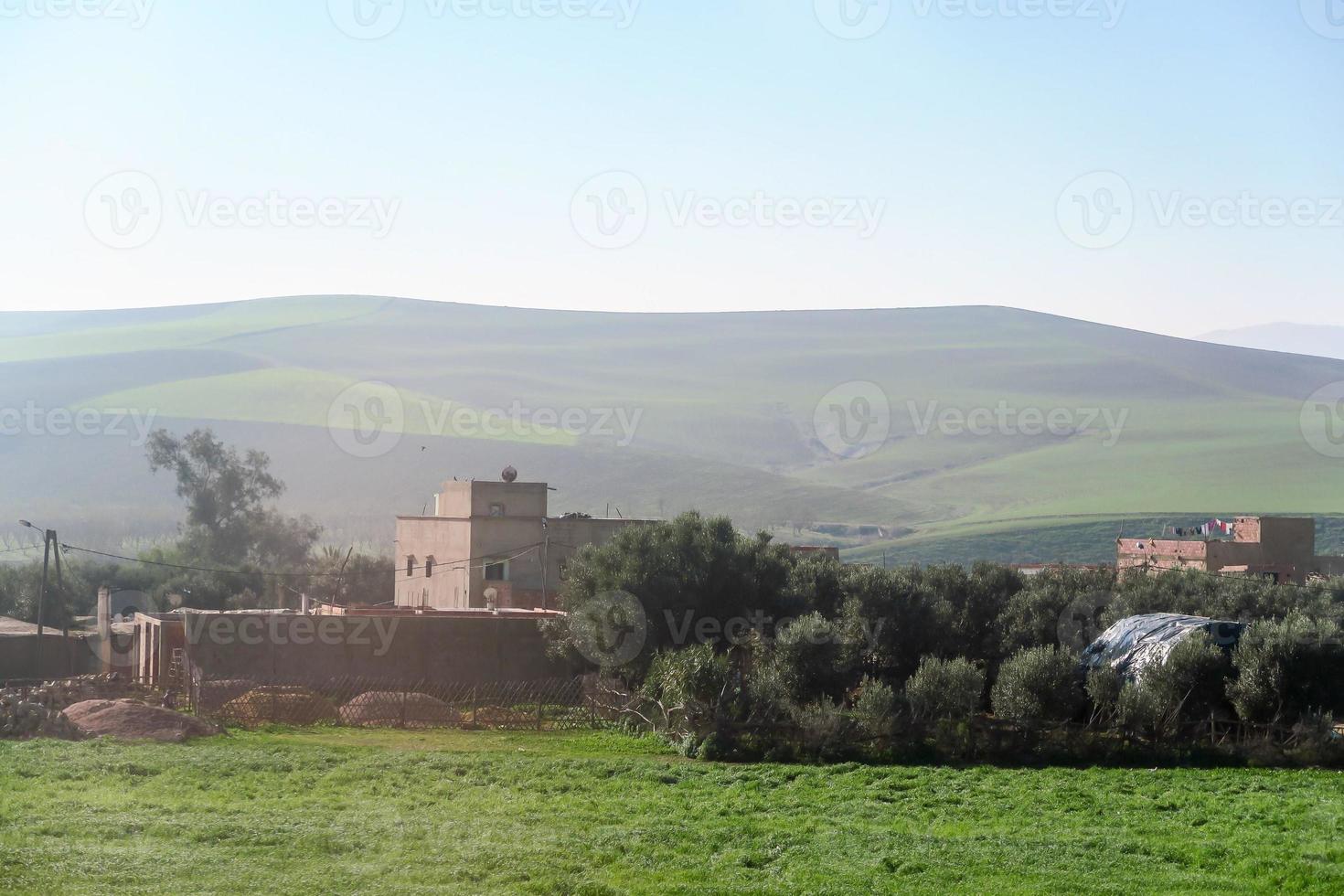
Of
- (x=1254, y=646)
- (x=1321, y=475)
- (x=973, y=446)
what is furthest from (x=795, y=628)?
(x=973, y=446)

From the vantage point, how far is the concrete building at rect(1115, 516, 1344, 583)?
6178 centimetres

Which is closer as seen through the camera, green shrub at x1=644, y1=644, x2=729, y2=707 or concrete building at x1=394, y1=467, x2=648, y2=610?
green shrub at x1=644, y1=644, x2=729, y2=707

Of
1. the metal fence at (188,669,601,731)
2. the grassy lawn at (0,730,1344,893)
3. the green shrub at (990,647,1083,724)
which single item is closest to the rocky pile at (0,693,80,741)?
the grassy lawn at (0,730,1344,893)

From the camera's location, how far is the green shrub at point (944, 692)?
25.6 meters

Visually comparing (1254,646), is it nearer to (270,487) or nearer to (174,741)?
(174,741)

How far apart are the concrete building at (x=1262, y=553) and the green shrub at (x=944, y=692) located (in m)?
37.5

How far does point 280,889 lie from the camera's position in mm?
13398

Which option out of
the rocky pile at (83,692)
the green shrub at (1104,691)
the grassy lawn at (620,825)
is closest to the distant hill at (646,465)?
the rocky pile at (83,692)

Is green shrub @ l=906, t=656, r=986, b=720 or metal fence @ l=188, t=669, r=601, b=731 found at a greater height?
green shrub @ l=906, t=656, r=986, b=720

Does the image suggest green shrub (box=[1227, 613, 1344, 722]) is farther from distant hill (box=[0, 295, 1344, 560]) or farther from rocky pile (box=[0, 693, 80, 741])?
distant hill (box=[0, 295, 1344, 560])

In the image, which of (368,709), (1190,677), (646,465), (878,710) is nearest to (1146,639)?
(1190,677)

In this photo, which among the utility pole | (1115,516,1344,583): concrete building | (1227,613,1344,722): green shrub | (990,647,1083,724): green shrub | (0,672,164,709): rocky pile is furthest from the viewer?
(1115,516,1344,583): concrete building

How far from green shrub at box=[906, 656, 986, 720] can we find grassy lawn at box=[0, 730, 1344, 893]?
8.25ft

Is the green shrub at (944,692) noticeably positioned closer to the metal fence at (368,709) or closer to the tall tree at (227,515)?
the metal fence at (368,709)
